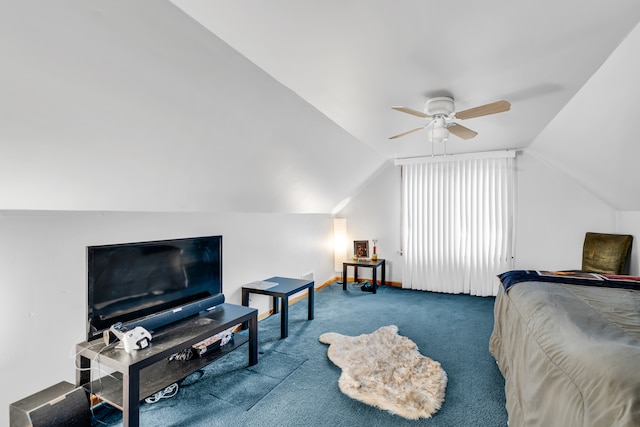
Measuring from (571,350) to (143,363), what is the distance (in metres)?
2.21

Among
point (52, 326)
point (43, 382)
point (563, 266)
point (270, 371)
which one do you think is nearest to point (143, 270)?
point (52, 326)

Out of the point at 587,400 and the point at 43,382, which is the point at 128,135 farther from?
the point at 587,400

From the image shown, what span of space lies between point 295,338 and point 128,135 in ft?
7.95

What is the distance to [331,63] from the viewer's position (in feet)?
6.18

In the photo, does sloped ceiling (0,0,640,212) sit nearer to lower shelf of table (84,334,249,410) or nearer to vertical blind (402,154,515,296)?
lower shelf of table (84,334,249,410)

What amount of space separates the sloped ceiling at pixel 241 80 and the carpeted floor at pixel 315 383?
1465 mm

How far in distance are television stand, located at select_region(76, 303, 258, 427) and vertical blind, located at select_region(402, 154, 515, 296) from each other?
3.46 m

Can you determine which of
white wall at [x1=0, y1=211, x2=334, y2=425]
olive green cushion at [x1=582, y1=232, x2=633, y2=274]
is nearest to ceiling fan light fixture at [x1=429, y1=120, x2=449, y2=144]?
white wall at [x1=0, y1=211, x2=334, y2=425]

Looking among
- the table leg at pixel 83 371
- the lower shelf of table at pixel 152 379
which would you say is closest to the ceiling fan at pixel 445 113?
the lower shelf of table at pixel 152 379

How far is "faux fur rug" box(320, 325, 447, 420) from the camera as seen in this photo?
211 centimetres

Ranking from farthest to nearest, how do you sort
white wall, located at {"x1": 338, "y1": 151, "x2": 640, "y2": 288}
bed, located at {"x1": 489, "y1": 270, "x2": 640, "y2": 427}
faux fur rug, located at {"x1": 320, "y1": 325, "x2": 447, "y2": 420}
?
white wall, located at {"x1": 338, "y1": 151, "x2": 640, "y2": 288}
faux fur rug, located at {"x1": 320, "y1": 325, "x2": 447, "y2": 420}
bed, located at {"x1": 489, "y1": 270, "x2": 640, "y2": 427}

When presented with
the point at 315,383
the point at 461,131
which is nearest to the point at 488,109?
the point at 461,131

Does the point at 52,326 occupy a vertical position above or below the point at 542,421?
above

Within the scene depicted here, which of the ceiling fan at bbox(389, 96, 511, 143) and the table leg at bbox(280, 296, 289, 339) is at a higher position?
the ceiling fan at bbox(389, 96, 511, 143)
